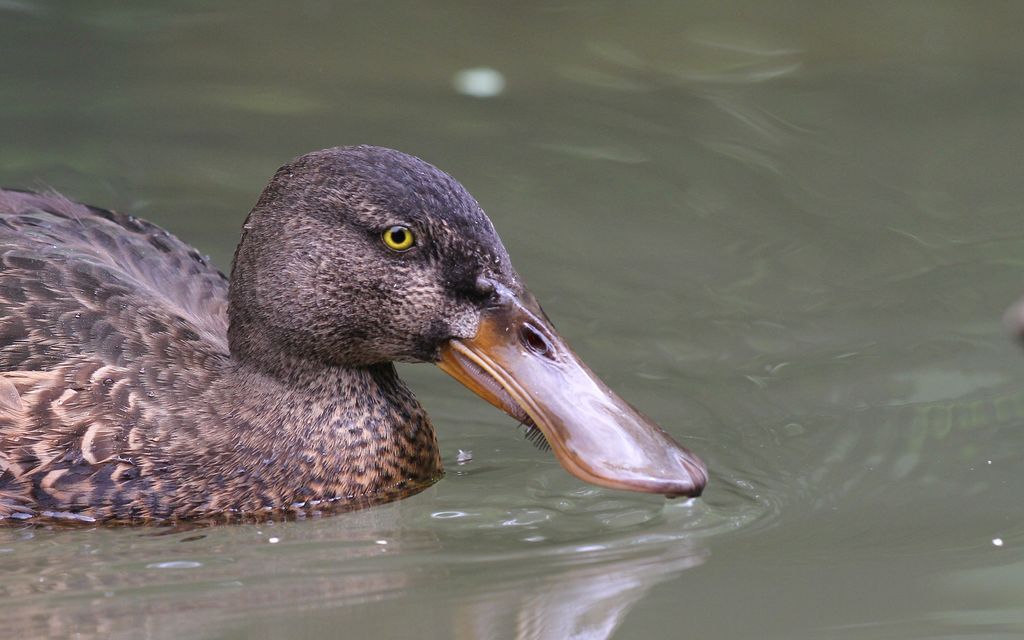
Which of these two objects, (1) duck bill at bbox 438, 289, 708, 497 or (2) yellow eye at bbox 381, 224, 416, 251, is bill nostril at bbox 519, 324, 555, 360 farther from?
(2) yellow eye at bbox 381, 224, 416, 251

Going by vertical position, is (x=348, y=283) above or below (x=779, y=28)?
below

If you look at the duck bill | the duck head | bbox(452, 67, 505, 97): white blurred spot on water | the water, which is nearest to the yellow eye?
the duck head

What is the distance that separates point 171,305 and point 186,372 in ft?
1.53

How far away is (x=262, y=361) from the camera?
5402mm

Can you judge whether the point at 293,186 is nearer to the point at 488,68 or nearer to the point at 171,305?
the point at 171,305

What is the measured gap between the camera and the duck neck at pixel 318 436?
5316 millimetres

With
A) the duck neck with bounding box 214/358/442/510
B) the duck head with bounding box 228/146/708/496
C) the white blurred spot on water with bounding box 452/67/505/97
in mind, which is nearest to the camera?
the duck head with bounding box 228/146/708/496

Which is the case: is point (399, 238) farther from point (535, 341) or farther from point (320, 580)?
point (320, 580)

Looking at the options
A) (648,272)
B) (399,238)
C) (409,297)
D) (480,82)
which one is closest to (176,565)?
(409,297)

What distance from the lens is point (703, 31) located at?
948cm

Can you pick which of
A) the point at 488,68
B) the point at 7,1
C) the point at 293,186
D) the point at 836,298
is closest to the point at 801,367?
the point at 836,298

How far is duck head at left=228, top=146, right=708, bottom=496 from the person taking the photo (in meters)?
4.88

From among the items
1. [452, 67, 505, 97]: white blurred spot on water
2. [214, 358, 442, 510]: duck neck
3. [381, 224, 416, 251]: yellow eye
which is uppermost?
[452, 67, 505, 97]: white blurred spot on water

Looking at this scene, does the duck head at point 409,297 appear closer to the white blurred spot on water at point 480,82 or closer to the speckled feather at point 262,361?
the speckled feather at point 262,361
